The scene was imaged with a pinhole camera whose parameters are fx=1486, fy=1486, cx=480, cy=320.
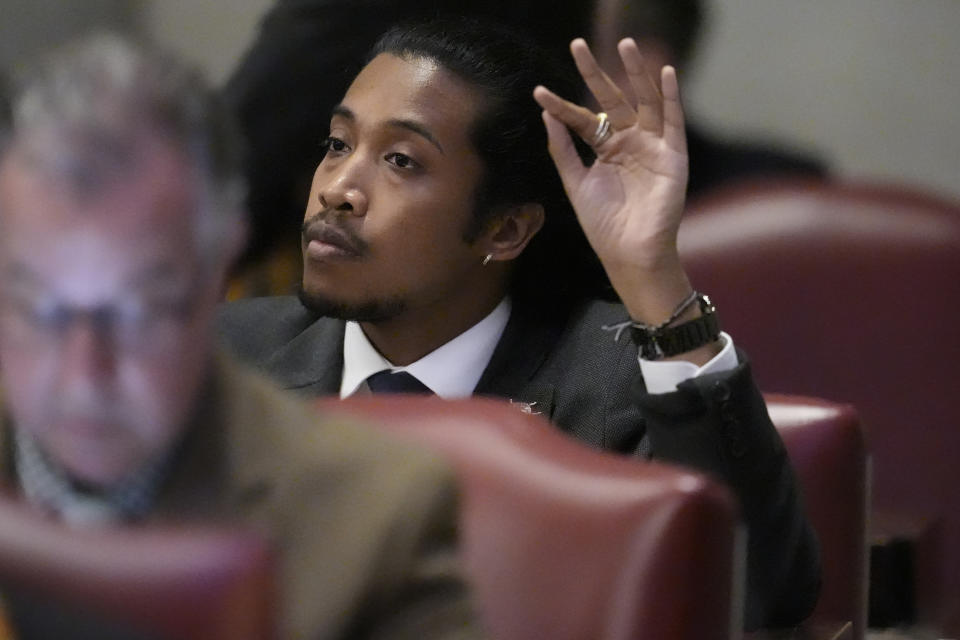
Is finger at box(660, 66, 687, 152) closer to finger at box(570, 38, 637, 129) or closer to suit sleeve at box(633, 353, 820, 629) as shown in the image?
finger at box(570, 38, 637, 129)

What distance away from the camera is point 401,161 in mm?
1153

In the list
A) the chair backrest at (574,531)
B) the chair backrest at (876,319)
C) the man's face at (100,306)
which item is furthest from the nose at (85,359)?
the chair backrest at (876,319)

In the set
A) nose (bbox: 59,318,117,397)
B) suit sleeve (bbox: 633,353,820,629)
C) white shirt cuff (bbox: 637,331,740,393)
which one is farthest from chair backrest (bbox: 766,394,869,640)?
nose (bbox: 59,318,117,397)

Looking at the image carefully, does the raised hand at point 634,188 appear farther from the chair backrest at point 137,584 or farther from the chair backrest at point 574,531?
the chair backrest at point 137,584

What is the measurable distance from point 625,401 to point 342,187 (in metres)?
0.36

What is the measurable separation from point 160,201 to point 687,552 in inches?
18.6

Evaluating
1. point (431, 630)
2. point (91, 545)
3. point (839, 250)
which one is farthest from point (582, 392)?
point (91, 545)

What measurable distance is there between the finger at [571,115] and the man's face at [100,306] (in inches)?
22.1

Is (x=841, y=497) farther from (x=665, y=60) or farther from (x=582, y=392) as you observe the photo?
(x=665, y=60)

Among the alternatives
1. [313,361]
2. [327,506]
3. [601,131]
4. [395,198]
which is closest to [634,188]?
[601,131]

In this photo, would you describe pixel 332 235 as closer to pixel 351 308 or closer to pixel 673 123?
pixel 351 308

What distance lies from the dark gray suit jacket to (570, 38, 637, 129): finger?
7.2 inches

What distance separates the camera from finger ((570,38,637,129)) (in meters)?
0.95

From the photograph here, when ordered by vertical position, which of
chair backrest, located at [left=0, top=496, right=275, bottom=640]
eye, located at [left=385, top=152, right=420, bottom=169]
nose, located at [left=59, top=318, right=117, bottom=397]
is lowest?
eye, located at [left=385, top=152, right=420, bottom=169]
